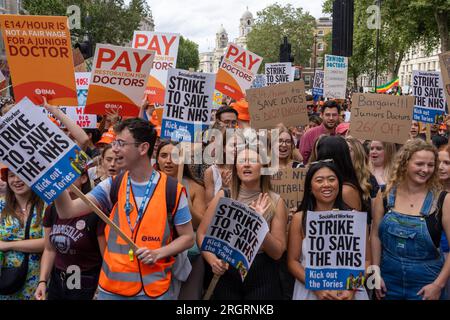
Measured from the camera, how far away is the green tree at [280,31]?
83.6 metres

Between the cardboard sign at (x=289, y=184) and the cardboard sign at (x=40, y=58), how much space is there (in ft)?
6.84

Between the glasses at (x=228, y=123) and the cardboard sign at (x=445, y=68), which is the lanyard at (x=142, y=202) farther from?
the cardboard sign at (x=445, y=68)

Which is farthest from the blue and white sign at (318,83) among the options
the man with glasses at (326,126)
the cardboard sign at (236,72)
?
the man with glasses at (326,126)

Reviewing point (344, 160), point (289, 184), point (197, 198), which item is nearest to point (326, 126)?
point (289, 184)

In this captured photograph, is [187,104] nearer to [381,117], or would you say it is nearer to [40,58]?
[40,58]

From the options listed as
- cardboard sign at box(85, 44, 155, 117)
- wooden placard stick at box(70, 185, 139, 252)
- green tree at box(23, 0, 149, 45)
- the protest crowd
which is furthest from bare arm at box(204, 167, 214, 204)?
green tree at box(23, 0, 149, 45)

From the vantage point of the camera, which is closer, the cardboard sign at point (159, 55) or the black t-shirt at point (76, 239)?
the black t-shirt at point (76, 239)

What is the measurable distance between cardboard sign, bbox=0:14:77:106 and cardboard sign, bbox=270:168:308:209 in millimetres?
2085

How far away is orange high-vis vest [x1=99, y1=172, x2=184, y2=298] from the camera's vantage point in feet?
11.5

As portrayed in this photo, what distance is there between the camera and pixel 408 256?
154 inches

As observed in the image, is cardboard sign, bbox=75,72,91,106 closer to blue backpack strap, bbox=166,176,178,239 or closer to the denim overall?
blue backpack strap, bbox=166,176,178,239

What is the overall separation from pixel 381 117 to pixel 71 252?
13.0ft

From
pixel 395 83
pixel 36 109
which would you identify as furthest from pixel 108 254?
pixel 395 83

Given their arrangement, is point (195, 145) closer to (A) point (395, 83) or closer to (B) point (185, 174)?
(B) point (185, 174)
